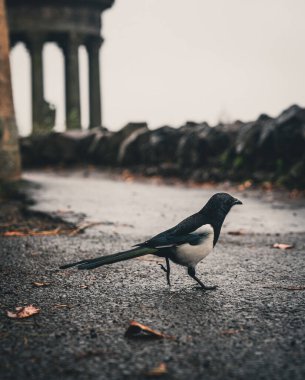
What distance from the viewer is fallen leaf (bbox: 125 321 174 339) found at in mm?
1942

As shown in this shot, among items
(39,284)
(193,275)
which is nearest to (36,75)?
(39,284)

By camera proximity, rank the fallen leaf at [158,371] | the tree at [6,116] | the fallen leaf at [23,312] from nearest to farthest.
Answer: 1. the fallen leaf at [158,371]
2. the fallen leaf at [23,312]
3. the tree at [6,116]

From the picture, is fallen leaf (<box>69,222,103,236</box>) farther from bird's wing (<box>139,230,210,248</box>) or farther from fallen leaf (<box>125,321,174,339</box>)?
fallen leaf (<box>125,321,174,339</box>)

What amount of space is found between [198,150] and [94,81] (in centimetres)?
1872

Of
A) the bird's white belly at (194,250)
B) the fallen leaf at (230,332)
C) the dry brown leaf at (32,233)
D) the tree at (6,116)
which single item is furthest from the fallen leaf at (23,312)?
the tree at (6,116)

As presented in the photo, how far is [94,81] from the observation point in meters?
26.7

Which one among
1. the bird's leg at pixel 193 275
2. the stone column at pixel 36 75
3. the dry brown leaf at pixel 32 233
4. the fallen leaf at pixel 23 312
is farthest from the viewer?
the stone column at pixel 36 75

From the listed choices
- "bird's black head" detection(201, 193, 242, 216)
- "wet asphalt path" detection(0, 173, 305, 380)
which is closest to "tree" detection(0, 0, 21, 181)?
"wet asphalt path" detection(0, 173, 305, 380)

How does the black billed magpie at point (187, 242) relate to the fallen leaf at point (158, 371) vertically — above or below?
above

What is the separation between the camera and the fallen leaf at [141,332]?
6.37ft

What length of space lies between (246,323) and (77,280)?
1034 millimetres

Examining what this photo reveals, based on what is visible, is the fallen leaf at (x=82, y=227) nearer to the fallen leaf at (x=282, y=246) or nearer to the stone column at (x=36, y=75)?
the fallen leaf at (x=282, y=246)

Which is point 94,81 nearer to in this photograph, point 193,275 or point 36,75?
point 36,75

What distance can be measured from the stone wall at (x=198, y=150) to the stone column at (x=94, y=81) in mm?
14306
